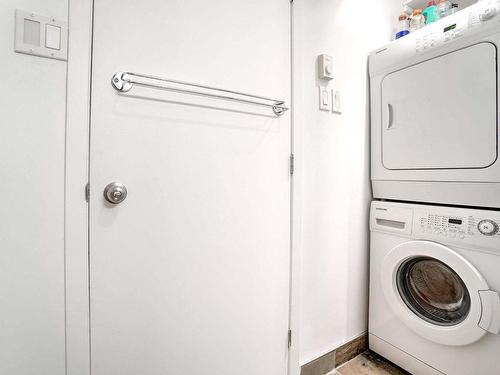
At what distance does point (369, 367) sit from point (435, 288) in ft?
1.91

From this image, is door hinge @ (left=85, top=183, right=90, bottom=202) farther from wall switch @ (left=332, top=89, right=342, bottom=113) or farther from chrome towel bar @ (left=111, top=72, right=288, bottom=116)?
wall switch @ (left=332, top=89, right=342, bottom=113)

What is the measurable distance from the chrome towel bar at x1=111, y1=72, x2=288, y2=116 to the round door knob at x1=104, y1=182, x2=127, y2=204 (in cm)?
32

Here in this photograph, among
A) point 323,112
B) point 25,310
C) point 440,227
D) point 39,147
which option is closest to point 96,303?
point 25,310

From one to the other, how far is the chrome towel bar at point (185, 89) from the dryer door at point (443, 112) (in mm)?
680

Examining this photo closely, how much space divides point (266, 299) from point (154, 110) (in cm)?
95

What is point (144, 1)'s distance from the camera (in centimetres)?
83

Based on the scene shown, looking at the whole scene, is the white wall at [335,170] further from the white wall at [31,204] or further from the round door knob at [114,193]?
the white wall at [31,204]

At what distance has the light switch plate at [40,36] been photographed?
671mm

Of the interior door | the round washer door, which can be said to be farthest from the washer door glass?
the interior door

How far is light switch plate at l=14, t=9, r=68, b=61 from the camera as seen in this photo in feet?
2.20

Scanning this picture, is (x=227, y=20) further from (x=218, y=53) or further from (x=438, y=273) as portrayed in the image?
(x=438, y=273)

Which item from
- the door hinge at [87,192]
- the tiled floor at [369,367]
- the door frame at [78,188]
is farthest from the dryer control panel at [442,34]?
the tiled floor at [369,367]

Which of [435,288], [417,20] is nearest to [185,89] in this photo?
[417,20]

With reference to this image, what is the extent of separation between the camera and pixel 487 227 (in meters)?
1.00
